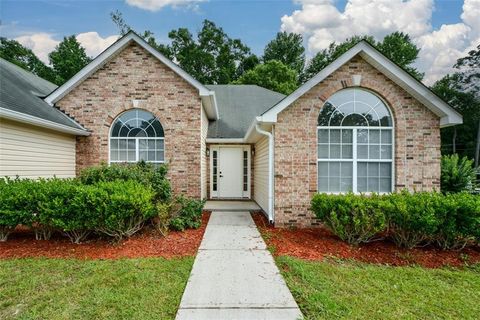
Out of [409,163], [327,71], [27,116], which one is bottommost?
[409,163]

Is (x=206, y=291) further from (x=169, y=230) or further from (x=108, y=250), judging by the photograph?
(x=169, y=230)

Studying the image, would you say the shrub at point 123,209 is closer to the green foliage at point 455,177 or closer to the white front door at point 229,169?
the white front door at point 229,169

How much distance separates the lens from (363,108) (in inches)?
288

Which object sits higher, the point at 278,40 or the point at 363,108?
the point at 278,40

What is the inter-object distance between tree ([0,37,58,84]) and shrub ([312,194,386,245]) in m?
31.0

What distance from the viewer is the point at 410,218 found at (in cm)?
538

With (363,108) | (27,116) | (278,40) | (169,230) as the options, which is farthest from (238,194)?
(278,40)

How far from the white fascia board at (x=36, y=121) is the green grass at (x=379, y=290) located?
6732 millimetres

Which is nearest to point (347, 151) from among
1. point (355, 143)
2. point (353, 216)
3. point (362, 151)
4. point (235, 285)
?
point (355, 143)

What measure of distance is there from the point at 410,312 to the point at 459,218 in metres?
3.13

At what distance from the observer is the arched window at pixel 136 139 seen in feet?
30.3

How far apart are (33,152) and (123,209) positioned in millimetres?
4024

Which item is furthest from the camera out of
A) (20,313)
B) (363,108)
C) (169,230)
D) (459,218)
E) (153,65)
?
(153,65)

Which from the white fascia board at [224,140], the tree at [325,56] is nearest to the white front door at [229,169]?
the white fascia board at [224,140]
